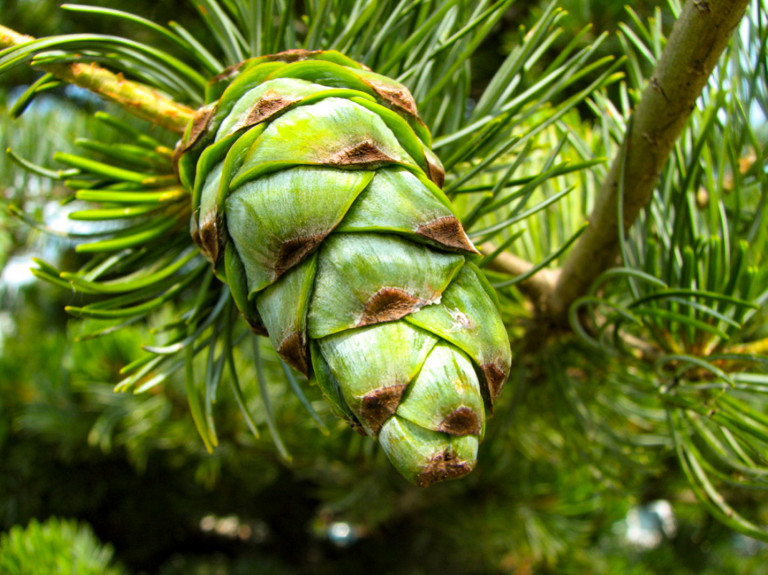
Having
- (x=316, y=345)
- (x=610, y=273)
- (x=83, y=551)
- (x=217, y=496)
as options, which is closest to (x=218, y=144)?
(x=316, y=345)

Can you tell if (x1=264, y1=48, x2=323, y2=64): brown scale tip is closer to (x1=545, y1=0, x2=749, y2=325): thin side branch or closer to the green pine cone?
the green pine cone

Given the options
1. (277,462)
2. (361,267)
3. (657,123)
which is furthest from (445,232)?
(277,462)

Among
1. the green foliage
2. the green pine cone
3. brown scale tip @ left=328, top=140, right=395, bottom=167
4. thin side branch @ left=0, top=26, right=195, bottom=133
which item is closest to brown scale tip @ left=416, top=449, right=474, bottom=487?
the green pine cone

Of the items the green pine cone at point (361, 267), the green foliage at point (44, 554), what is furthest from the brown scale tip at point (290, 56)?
Answer: the green foliage at point (44, 554)

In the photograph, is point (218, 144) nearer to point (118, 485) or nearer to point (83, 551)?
point (83, 551)

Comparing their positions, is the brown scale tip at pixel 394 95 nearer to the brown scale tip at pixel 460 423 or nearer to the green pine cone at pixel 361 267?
the green pine cone at pixel 361 267

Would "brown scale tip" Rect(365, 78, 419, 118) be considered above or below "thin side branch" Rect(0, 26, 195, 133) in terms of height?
above

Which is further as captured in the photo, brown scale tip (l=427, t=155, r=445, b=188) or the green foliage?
the green foliage
